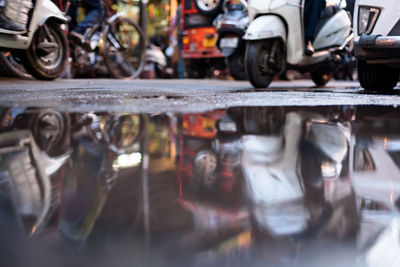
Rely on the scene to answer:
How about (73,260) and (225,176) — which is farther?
(225,176)

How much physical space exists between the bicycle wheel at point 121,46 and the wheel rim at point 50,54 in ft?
5.36

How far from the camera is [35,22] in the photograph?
4848mm

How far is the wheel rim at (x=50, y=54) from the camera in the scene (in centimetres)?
504

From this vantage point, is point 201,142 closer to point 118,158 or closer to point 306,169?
point 118,158

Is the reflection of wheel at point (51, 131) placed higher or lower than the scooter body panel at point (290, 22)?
lower

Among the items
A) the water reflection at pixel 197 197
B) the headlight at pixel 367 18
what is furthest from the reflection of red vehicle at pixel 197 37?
the water reflection at pixel 197 197

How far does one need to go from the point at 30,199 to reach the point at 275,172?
0.47 meters

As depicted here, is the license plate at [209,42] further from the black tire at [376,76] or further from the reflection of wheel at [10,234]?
the reflection of wheel at [10,234]

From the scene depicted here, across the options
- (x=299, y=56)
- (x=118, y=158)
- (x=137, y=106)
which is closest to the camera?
(x=118, y=158)

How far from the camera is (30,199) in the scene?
28.0 inches

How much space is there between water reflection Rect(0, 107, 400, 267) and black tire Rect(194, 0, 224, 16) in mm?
7445

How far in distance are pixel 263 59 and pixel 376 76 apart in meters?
1.04

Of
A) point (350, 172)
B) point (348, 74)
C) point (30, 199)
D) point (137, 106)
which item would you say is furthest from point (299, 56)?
point (348, 74)

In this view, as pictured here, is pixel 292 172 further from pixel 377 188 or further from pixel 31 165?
pixel 31 165
